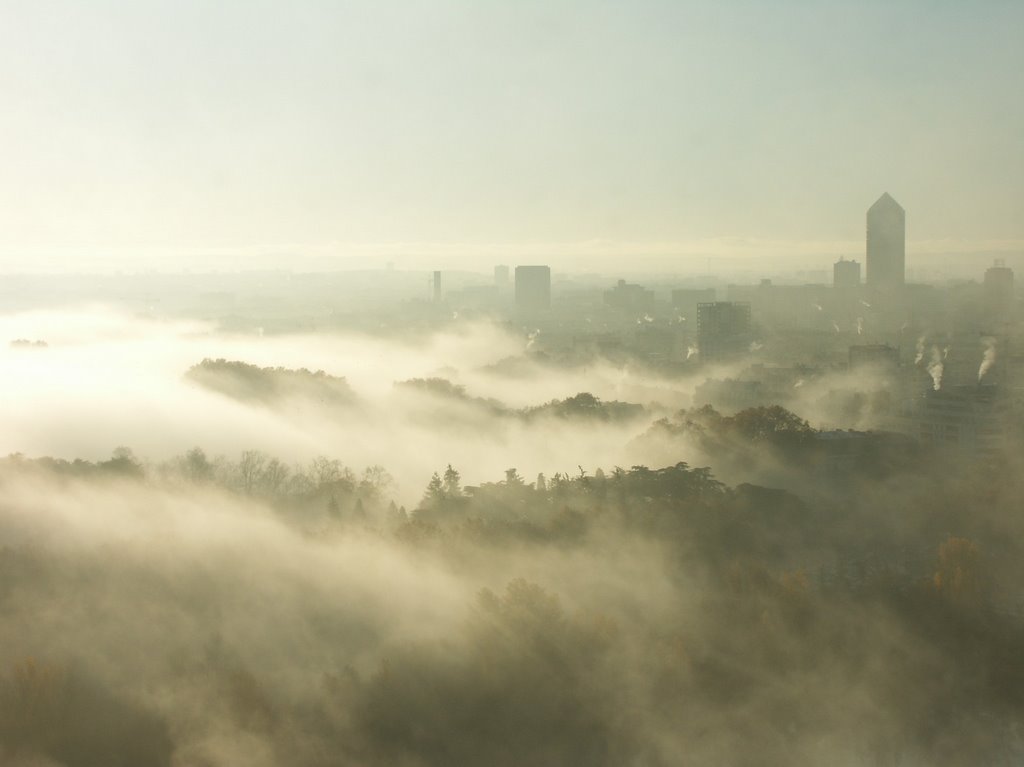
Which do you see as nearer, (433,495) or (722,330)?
(433,495)

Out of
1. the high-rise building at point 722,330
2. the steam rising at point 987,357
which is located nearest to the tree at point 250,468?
the steam rising at point 987,357

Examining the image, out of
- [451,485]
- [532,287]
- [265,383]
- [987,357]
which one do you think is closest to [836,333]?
[987,357]

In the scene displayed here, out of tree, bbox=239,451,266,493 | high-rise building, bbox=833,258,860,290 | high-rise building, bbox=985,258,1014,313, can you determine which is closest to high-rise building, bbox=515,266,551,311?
high-rise building, bbox=833,258,860,290

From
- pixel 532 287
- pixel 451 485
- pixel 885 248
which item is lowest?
pixel 451 485

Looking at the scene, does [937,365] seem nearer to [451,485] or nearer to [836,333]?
[836,333]

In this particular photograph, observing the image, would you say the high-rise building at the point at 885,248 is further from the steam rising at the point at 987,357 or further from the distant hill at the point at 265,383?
the distant hill at the point at 265,383

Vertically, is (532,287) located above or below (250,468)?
Result: above

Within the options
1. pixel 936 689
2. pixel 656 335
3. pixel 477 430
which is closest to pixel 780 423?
pixel 477 430
